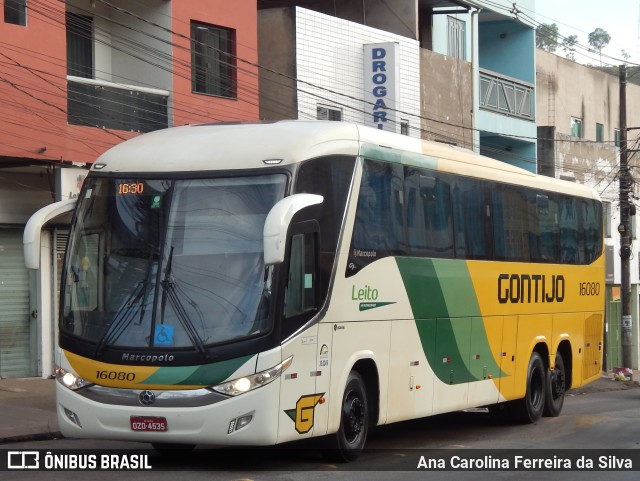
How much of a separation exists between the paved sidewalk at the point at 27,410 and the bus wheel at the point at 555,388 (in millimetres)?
7615

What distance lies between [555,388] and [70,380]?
9720mm

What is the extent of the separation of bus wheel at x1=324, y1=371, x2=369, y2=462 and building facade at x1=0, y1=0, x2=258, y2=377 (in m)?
9.38

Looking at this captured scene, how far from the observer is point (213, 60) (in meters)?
24.1

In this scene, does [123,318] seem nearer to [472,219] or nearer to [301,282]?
[301,282]

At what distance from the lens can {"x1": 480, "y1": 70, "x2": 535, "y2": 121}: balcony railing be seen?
35.5 m

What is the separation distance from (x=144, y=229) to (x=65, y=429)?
208 cm

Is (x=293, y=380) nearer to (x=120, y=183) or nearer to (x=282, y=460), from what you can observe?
(x=282, y=460)

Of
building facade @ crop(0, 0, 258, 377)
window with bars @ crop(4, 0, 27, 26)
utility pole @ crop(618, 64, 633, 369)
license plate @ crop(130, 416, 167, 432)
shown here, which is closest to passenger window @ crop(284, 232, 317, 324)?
license plate @ crop(130, 416, 167, 432)

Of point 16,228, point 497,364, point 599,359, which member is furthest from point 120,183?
point 599,359

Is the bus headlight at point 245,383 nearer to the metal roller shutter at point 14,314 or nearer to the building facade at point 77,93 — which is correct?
the building facade at point 77,93

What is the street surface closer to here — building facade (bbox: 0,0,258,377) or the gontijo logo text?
the gontijo logo text

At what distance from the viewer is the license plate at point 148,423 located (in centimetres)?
1057

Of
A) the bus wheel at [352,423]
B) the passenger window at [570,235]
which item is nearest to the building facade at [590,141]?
the passenger window at [570,235]

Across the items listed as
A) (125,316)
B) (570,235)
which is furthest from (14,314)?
(125,316)
